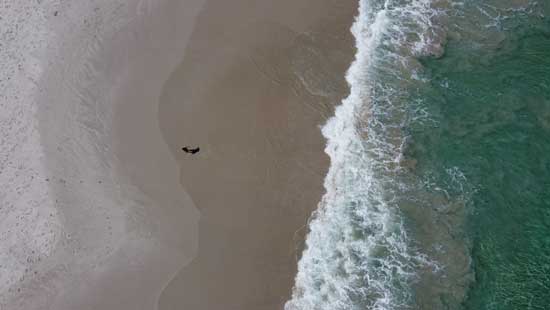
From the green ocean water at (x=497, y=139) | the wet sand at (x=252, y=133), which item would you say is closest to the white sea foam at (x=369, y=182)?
the wet sand at (x=252, y=133)

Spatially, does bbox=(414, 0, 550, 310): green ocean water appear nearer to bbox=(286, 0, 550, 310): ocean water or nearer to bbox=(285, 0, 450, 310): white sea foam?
bbox=(286, 0, 550, 310): ocean water

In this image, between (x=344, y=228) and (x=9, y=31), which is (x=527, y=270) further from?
(x=9, y=31)

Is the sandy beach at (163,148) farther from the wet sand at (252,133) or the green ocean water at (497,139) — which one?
the green ocean water at (497,139)

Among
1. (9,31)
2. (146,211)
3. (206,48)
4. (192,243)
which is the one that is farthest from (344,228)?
(9,31)

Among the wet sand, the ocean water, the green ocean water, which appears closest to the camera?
the wet sand

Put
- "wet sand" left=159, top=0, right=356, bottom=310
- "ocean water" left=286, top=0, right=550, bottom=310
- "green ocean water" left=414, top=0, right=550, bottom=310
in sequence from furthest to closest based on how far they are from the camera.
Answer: "green ocean water" left=414, top=0, right=550, bottom=310 → "ocean water" left=286, top=0, right=550, bottom=310 → "wet sand" left=159, top=0, right=356, bottom=310

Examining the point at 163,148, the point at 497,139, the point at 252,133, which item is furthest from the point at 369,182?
the point at 163,148

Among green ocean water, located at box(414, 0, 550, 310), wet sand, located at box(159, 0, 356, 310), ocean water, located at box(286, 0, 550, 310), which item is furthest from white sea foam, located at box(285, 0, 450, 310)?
green ocean water, located at box(414, 0, 550, 310)
